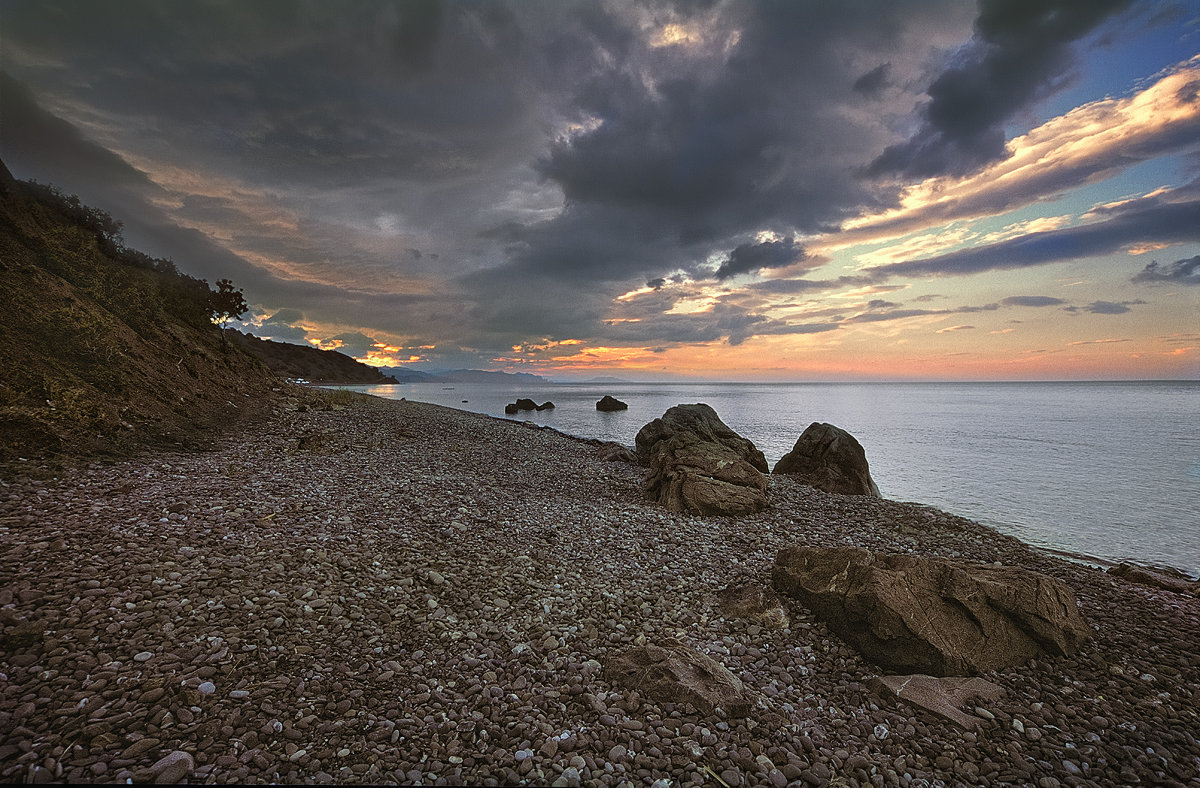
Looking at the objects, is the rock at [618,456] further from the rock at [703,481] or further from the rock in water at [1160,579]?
the rock in water at [1160,579]

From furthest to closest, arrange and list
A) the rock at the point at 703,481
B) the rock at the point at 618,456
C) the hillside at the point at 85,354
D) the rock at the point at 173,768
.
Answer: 1. the rock at the point at 618,456
2. the rock at the point at 703,481
3. the hillside at the point at 85,354
4. the rock at the point at 173,768

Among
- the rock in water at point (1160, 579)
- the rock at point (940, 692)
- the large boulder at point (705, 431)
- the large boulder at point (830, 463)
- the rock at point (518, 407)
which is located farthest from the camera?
the rock at point (518, 407)

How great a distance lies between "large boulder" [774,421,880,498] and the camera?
2111 centimetres

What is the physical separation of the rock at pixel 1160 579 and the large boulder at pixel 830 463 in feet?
28.0

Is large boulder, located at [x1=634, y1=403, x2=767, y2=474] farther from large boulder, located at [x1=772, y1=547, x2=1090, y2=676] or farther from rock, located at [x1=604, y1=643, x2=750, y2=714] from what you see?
rock, located at [x1=604, y1=643, x2=750, y2=714]

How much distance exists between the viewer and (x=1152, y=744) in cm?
537

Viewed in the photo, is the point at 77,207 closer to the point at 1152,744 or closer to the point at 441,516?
the point at 441,516

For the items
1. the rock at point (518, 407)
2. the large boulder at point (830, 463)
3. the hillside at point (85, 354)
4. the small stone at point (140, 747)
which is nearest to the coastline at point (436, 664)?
the small stone at point (140, 747)

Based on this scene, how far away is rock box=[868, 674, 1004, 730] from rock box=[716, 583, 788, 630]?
1.63 metres

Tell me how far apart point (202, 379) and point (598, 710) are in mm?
24966

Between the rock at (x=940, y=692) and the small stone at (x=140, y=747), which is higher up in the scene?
the small stone at (x=140, y=747)

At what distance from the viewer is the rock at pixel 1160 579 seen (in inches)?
434

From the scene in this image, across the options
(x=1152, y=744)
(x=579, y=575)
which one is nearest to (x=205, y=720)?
(x=579, y=575)

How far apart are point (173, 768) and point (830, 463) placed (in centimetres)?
Result: 2333
